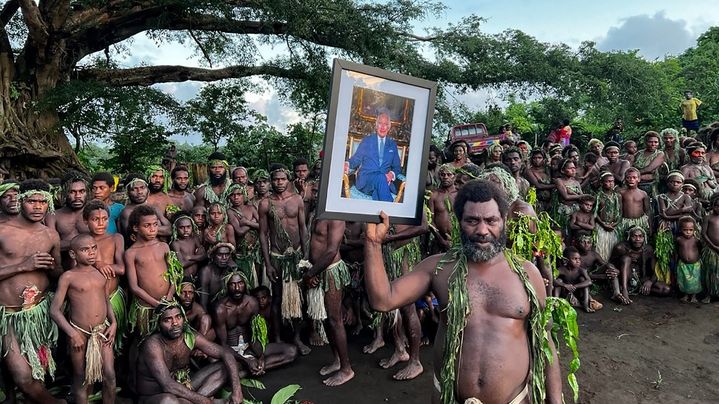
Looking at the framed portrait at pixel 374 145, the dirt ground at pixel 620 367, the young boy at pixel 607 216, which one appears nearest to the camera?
the framed portrait at pixel 374 145

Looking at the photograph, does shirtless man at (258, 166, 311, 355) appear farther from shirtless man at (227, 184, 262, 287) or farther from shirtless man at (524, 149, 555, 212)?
shirtless man at (524, 149, 555, 212)

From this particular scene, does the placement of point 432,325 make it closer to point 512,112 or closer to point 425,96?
point 425,96

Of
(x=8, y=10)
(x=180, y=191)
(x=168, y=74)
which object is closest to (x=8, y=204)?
(x=180, y=191)

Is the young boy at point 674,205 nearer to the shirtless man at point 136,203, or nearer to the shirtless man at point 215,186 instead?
the shirtless man at point 215,186

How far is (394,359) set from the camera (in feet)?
14.2

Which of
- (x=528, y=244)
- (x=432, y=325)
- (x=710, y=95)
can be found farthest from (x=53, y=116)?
(x=710, y=95)

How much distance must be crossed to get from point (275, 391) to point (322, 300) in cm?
86

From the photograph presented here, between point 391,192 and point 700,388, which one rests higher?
point 391,192

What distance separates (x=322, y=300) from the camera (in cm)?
443

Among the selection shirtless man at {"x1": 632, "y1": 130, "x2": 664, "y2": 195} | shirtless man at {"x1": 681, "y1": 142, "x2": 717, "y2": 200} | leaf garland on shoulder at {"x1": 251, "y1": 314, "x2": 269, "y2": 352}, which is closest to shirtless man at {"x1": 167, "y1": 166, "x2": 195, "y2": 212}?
leaf garland on shoulder at {"x1": 251, "y1": 314, "x2": 269, "y2": 352}

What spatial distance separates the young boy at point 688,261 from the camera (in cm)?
575

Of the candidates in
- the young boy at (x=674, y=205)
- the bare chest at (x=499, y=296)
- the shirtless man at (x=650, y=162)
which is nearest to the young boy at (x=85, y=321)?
the bare chest at (x=499, y=296)

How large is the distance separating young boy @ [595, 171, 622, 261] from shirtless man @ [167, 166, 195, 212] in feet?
16.5

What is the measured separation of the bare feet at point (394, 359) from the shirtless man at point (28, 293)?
8.21 feet
